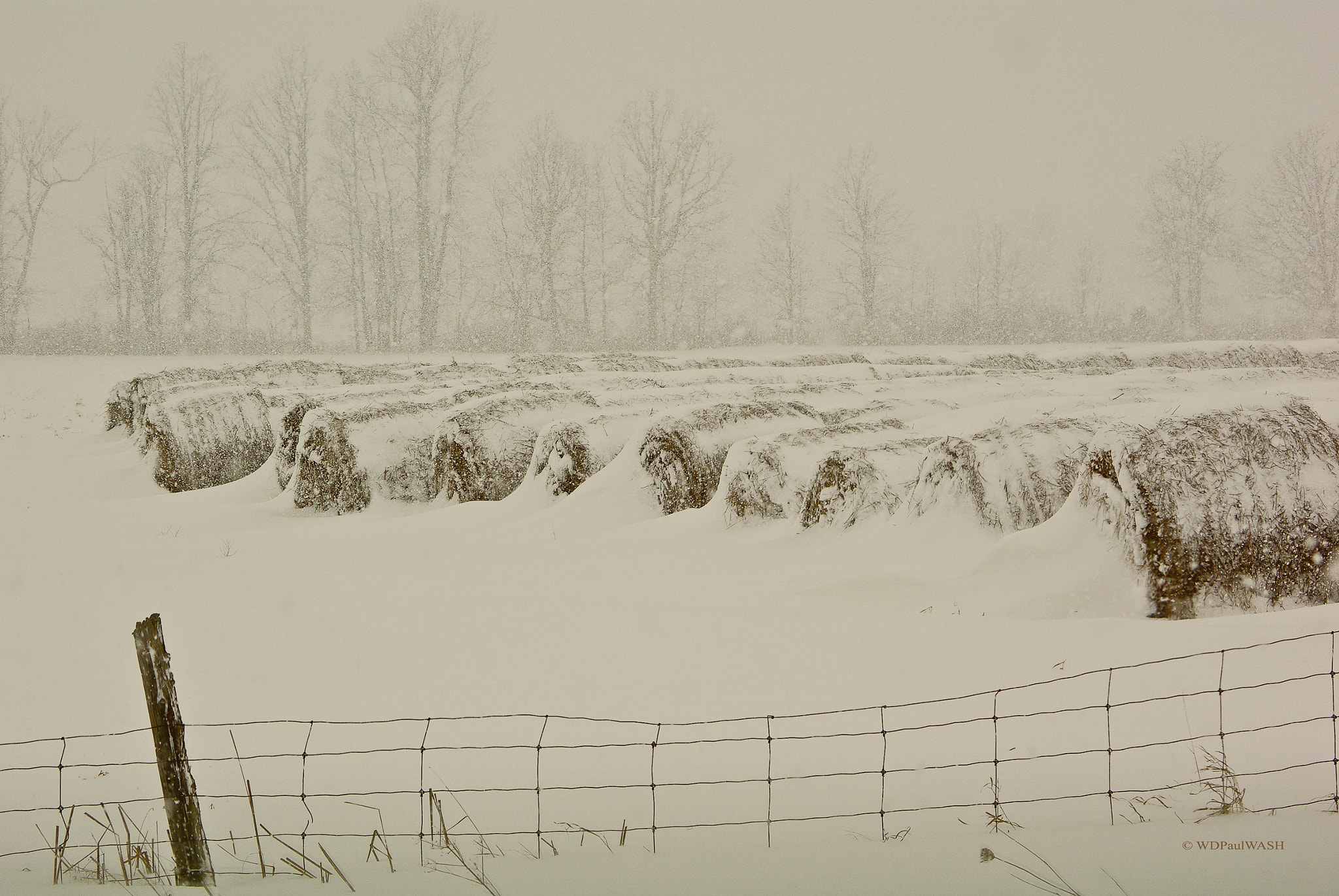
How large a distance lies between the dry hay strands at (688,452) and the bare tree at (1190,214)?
3193 centimetres

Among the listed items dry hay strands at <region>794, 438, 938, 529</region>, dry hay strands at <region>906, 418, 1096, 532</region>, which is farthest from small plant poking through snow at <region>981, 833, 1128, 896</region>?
dry hay strands at <region>794, 438, 938, 529</region>

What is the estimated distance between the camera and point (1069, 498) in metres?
5.25

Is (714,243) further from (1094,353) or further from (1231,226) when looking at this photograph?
(1231,226)

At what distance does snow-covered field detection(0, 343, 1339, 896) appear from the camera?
2844mm

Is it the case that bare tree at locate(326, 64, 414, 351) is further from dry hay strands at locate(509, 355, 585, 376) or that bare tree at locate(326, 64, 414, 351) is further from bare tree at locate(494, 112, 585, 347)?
dry hay strands at locate(509, 355, 585, 376)

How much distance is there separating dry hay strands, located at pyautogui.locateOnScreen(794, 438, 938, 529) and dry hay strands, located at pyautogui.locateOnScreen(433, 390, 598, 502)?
10.9 ft

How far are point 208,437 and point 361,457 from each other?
3.02 meters

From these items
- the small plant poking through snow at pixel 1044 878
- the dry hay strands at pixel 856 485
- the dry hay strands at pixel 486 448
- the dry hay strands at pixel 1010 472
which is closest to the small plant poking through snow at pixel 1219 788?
the small plant poking through snow at pixel 1044 878

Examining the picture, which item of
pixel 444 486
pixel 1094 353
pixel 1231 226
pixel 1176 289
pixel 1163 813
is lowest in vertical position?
pixel 1163 813

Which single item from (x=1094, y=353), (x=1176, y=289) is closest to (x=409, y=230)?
(x=1094, y=353)

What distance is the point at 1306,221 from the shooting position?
27016mm

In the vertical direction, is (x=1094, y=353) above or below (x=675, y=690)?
above

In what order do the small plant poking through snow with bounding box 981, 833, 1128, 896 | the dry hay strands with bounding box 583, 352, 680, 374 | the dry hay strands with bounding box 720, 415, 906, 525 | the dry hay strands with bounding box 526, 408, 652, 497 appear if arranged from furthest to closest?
the dry hay strands with bounding box 583, 352, 680, 374, the dry hay strands with bounding box 526, 408, 652, 497, the dry hay strands with bounding box 720, 415, 906, 525, the small plant poking through snow with bounding box 981, 833, 1128, 896

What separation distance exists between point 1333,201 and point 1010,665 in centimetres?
3252
